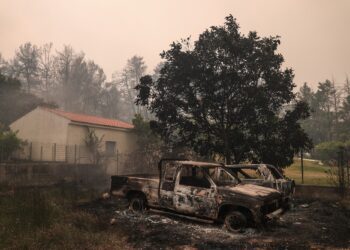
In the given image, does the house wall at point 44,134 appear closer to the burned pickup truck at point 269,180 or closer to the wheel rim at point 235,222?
the burned pickup truck at point 269,180

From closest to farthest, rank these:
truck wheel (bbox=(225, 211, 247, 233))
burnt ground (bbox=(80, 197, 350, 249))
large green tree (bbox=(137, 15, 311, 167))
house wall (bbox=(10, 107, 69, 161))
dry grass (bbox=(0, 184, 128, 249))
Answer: dry grass (bbox=(0, 184, 128, 249)) < burnt ground (bbox=(80, 197, 350, 249)) < truck wheel (bbox=(225, 211, 247, 233)) < large green tree (bbox=(137, 15, 311, 167)) < house wall (bbox=(10, 107, 69, 161))

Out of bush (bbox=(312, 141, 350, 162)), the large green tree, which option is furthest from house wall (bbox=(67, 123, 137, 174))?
bush (bbox=(312, 141, 350, 162))

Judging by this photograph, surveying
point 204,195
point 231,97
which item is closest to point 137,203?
point 204,195

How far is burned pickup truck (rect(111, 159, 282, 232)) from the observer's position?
8.82 metres

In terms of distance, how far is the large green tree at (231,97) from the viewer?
16344 mm

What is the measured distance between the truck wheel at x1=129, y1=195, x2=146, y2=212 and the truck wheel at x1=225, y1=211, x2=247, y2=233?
2.84 metres

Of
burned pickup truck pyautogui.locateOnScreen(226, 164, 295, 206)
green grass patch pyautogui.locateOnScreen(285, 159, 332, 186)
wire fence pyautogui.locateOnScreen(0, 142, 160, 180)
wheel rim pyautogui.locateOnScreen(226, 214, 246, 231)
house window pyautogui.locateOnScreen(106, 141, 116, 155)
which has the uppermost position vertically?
house window pyautogui.locateOnScreen(106, 141, 116, 155)

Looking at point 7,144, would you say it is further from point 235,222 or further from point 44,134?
point 235,222

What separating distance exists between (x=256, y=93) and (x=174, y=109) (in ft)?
13.1

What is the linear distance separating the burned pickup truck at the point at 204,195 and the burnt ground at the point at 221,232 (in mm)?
340

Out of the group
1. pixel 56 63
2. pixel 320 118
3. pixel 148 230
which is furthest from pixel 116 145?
pixel 320 118

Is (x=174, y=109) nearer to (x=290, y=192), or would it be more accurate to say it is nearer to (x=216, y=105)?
(x=216, y=105)

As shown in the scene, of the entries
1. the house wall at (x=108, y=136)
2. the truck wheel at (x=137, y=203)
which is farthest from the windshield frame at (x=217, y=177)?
the house wall at (x=108, y=136)

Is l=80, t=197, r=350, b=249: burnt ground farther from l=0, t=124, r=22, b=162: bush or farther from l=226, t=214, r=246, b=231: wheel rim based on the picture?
l=0, t=124, r=22, b=162: bush
